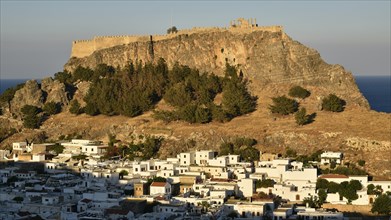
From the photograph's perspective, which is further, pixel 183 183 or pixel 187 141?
pixel 187 141

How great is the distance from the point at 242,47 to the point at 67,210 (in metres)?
28.2

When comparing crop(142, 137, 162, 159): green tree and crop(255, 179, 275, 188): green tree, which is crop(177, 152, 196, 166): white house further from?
crop(255, 179, 275, 188): green tree

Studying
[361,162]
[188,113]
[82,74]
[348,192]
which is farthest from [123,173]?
[82,74]

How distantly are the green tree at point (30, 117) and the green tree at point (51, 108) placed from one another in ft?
2.58

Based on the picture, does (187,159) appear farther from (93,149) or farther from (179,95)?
(179,95)

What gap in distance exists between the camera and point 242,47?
217ft

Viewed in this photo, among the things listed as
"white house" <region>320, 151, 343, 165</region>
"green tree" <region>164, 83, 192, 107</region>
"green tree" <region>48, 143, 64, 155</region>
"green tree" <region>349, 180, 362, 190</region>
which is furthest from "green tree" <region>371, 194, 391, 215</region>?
"green tree" <region>48, 143, 64, 155</region>

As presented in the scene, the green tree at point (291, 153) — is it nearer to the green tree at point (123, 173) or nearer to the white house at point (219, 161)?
the white house at point (219, 161)

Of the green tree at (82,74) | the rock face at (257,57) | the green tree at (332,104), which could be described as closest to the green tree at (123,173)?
the green tree at (332,104)

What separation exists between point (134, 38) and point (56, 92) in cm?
799

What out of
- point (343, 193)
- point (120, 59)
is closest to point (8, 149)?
point (120, 59)

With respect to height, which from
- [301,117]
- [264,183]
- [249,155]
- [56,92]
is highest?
[56,92]

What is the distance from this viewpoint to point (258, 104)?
62.2m

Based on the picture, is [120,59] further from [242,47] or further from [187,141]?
[187,141]
